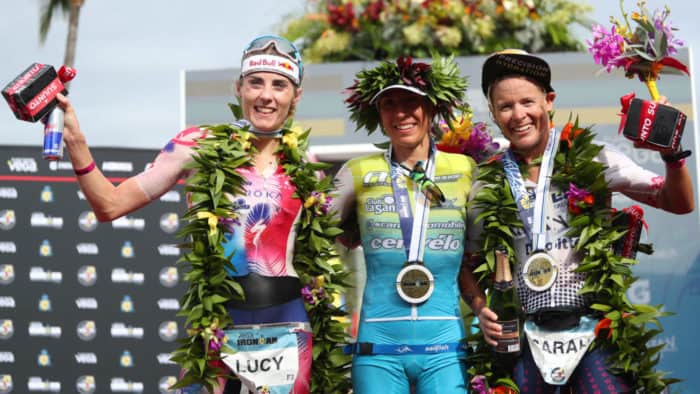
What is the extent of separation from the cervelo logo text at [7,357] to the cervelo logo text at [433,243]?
547cm

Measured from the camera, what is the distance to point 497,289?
13.1 feet

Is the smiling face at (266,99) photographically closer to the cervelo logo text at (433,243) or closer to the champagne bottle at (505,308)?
the cervelo logo text at (433,243)

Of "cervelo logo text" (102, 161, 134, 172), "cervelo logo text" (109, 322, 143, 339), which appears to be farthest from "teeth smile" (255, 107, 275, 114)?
"cervelo logo text" (109, 322, 143, 339)

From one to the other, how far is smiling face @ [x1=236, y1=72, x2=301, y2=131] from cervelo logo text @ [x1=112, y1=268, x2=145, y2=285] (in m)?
4.68

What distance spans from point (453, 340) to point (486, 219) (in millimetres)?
537

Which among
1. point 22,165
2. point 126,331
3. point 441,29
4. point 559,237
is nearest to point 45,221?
point 22,165

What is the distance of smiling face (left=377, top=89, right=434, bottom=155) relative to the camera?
4.23 metres

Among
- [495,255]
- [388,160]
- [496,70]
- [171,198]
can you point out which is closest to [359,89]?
[388,160]

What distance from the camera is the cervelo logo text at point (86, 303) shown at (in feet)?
28.2

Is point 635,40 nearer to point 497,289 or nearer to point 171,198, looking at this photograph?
point 497,289

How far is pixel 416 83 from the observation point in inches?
167

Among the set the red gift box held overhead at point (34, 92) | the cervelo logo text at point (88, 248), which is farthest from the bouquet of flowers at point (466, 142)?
the cervelo logo text at point (88, 248)

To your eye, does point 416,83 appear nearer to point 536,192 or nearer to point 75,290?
point 536,192

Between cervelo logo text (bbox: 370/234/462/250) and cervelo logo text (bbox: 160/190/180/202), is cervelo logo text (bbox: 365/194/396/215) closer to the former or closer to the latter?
cervelo logo text (bbox: 370/234/462/250)
